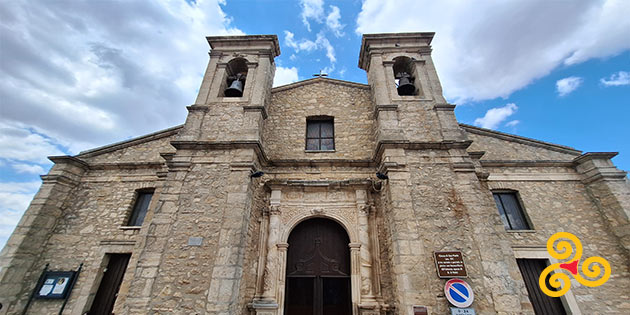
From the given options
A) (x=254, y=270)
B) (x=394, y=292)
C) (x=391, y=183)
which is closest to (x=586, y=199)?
(x=391, y=183)

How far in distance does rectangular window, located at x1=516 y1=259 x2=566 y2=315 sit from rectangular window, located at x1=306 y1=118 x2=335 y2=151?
6.19 metres

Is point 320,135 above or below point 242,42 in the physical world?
below

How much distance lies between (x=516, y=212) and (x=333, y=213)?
5691 millimetres

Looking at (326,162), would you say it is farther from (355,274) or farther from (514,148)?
(514,148)

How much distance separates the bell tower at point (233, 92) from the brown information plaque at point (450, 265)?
4.72 metres

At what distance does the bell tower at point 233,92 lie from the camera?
6160mm

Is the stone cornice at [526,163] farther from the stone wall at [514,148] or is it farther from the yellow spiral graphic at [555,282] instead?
the yellow spiral graphic at [555,282]

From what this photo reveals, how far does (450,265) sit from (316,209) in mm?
3072

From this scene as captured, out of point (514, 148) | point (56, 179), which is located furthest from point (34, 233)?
point (514, 148)

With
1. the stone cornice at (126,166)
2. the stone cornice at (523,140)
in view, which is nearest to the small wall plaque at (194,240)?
the stone cornice at (126,166)

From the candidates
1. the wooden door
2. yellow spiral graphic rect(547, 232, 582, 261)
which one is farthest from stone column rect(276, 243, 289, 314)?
yellow spiral graphic rect(547, 232, 582, 261)

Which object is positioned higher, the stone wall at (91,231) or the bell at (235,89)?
the bell at (235,89)

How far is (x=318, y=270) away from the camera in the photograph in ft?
18.2

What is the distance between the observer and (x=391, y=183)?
5316mm
